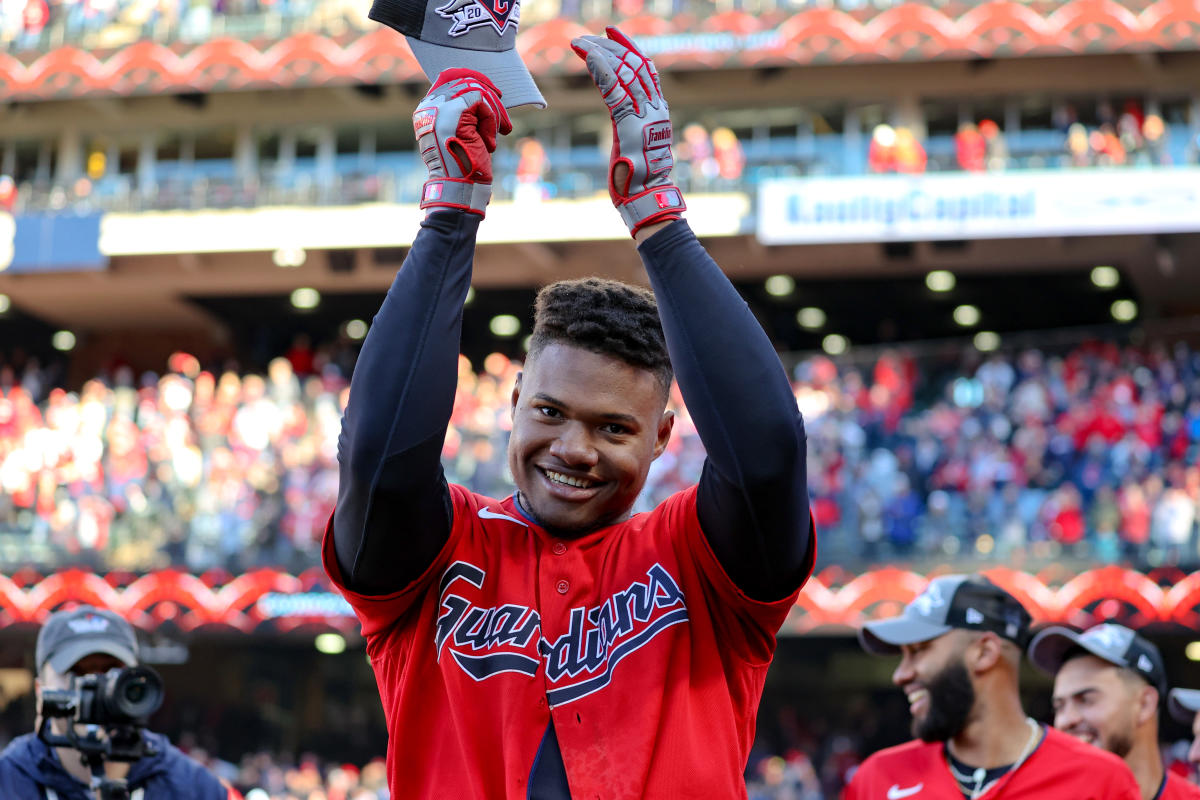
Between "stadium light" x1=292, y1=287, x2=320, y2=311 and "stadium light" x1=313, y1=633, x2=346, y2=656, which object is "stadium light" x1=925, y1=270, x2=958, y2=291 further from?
"stadium light" x1=313, y1=633, x2=346, y2=656

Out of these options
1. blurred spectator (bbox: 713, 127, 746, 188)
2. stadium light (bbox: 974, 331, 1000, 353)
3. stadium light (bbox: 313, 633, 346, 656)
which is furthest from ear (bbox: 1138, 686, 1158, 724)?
stadium light (bbox: 974, 331, 1000, 353)

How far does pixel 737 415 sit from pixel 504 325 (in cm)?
2184

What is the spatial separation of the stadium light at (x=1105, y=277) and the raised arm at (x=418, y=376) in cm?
1962

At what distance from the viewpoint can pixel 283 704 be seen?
19391 mm

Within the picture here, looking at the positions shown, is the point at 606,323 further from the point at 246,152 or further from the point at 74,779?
the point at 246,152

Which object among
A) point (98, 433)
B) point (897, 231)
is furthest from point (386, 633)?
point (897, 231)

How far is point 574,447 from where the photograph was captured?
2.13 metres

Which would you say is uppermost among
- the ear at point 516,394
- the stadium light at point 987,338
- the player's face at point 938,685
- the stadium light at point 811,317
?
the stadium light at point 811,317

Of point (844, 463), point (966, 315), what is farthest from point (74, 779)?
point (966, 315)

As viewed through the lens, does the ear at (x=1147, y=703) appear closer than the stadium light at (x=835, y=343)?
Yes

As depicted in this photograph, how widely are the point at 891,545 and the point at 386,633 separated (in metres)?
12.0

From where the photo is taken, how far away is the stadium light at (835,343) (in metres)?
23.9

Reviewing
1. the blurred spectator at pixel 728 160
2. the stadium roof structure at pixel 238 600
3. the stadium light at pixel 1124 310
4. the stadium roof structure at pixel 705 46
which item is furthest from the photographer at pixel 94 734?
the stadium light at pixel 1124 310

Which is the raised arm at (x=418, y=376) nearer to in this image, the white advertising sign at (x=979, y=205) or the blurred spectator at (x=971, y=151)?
the white advertising sign at (x=979, y=205)
